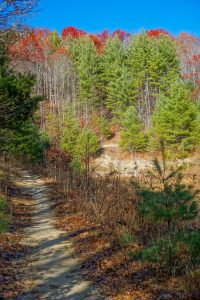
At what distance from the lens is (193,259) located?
638 centimetres

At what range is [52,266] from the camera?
7977 mm

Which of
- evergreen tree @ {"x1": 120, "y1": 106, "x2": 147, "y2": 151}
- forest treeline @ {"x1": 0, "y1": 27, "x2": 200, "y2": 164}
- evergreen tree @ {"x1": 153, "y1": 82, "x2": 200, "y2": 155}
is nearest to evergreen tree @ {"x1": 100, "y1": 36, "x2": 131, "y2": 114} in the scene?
forest treeline @ {"x1": 0, "y1": 27, "x2": 200, "y2": 164}

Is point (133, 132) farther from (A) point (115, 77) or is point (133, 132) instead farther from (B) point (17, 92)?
(B) point (17, 92)

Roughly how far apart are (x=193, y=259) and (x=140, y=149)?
34327 mm

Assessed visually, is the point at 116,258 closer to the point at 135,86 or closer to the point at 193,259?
the point at 193,259

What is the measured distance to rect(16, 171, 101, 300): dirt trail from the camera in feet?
21.1

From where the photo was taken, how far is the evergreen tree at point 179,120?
3369 centimetres

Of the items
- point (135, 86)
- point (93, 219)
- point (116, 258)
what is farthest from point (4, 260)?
point (135, 86)

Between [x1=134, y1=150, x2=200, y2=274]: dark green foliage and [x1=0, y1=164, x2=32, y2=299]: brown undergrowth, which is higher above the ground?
[x1=134, y1=150, x2=200, y2=274]: dark green foliage

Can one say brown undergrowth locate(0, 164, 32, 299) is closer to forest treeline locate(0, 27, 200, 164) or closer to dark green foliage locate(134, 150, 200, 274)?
dark green foliage locate(134, 150, 200, 274)

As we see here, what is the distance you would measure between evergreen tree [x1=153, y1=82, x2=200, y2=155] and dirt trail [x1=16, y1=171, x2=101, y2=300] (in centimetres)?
2321

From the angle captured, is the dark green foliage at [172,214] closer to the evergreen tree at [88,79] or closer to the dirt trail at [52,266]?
the dirt trail at [52,266]

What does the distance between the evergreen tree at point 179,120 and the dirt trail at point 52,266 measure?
2321 cm

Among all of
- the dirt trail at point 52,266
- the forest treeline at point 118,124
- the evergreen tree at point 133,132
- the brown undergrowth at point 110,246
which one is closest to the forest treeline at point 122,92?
the evergreen tree at point 133,132
